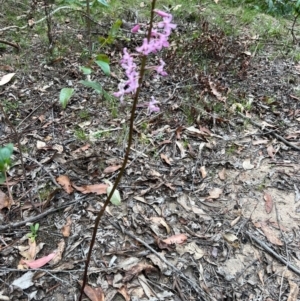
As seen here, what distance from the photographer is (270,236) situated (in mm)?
2338

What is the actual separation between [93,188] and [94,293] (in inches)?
28.4

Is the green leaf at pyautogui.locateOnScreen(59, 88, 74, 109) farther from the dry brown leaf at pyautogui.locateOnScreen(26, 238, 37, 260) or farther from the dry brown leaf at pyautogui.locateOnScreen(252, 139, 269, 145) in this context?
the dry brown leaf at pyautogui.locateOnScreen(252, 139, 269, 145)

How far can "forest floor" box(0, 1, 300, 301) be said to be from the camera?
80.6 inches

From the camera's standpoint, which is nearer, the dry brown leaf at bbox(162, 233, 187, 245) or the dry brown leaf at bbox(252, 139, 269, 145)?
the dry brown leaf at bbox(162, 233, 187, 245)

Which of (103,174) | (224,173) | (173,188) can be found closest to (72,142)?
(103,174)

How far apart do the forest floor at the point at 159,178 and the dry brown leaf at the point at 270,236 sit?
2cm

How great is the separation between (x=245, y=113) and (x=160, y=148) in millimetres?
996

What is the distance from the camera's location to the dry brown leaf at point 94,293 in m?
1.90

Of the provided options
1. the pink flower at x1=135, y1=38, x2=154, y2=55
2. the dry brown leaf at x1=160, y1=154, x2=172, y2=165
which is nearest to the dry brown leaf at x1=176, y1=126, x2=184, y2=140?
the dry brown leaf at x1=160, y1=154, x2=172, y2=165

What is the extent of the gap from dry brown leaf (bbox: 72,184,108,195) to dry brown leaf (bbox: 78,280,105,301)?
2.07 ft

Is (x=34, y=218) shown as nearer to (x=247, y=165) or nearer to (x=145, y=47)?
(x=145, y=47)

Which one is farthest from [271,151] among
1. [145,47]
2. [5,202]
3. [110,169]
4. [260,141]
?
A: [145,47]

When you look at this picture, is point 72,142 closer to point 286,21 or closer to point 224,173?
point 224,173

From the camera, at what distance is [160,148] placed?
2895 mm
